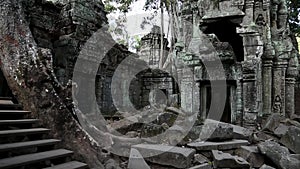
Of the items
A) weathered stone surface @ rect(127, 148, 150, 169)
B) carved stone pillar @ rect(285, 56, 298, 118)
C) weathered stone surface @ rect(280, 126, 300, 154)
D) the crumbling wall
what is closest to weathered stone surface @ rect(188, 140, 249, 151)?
weathered stone surface @ rect(280, 126, 300, 154)

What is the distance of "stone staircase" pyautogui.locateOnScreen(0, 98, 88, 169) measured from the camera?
2.84 m

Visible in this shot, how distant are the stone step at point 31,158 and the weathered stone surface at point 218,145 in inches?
83.4

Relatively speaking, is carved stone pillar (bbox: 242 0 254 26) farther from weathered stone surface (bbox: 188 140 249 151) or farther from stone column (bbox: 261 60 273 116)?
weathered stone surface (bbox: 188 140 249 151)

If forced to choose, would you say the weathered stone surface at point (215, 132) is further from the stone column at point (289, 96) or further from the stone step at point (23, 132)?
the stone column at point (289, 96)

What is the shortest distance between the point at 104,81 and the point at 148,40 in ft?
39.7

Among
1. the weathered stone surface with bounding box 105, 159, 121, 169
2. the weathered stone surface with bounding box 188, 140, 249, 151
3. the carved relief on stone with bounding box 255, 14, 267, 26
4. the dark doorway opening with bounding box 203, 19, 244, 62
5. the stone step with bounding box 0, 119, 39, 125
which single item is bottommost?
the weathered stone surface with bounding box 105, 159, 121, 169

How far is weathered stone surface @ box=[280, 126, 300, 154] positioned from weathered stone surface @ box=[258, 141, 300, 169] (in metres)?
0.63

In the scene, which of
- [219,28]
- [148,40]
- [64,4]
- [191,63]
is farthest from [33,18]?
[148,40]

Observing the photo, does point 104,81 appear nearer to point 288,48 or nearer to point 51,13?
point 51,13

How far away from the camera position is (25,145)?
3.03m

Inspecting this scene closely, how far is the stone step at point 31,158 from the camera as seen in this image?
2.62 m

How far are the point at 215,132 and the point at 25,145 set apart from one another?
317cm

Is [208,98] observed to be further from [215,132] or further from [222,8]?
[215,132]

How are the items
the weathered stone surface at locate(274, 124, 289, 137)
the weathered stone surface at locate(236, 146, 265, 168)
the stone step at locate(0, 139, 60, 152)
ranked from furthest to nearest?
1. the weathered stone surface at locate(274, 124, 289, 137)
2. the weathered stone surface at locate(236, 146, 265, 168)
3. the stone step at locate(0, 139, 60, 152)
